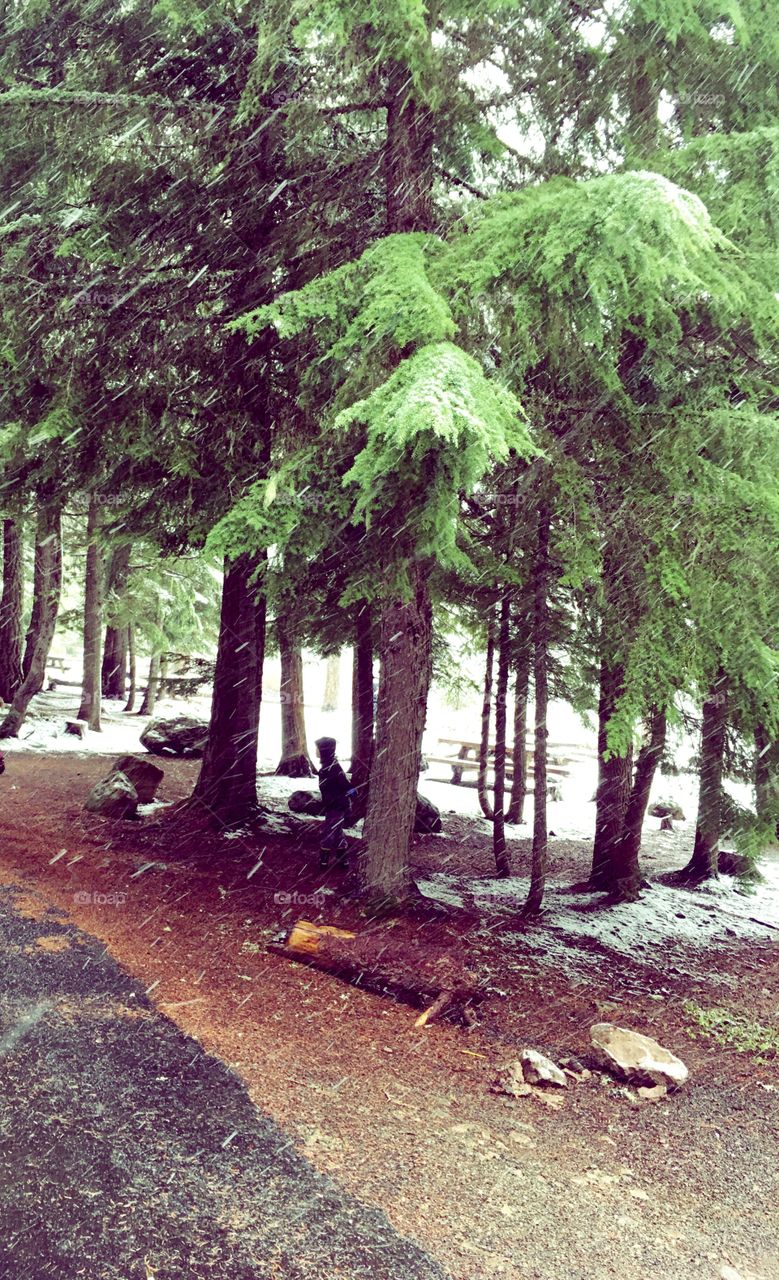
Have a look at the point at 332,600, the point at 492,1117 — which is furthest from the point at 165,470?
the point at 492,1117

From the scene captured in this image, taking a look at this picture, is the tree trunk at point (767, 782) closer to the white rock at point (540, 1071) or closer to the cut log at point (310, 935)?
the white rock at point (540, 1071)

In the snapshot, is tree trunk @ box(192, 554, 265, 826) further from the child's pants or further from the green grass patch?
the green grass patch

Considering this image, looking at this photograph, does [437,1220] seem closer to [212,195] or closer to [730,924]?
[730,924]

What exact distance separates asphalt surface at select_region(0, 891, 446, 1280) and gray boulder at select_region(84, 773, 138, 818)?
233 inches

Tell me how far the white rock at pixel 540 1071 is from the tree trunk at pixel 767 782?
4.20 metres

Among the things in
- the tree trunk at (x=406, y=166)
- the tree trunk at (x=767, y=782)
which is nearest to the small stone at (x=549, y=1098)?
the tree trunk at (x=767, y=782)

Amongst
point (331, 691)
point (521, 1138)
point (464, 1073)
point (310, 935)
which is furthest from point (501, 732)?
point (331, 691)

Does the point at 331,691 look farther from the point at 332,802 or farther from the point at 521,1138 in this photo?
the point at 521,1138

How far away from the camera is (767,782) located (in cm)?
940

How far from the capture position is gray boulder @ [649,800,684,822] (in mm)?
19000

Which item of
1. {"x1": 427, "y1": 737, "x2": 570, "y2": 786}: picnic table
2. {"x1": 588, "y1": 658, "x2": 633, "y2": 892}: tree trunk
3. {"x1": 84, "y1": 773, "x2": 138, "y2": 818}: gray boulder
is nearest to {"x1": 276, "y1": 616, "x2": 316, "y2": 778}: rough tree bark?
{"x1": 427, "y1": 737, "x2": 570, "y2": 786}: picnic table

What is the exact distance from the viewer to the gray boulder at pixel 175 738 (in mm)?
18188

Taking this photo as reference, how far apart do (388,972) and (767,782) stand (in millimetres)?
5032

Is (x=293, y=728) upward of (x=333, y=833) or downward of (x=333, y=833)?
upward
